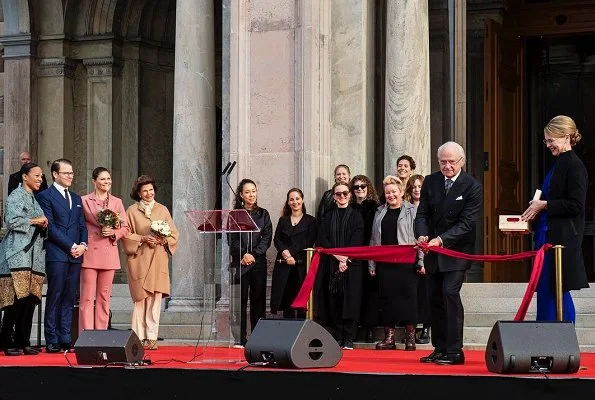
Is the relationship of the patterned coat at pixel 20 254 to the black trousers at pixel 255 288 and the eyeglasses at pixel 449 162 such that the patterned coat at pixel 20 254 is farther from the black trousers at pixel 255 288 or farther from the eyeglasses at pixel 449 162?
the eyeglasses at pixel 449 162

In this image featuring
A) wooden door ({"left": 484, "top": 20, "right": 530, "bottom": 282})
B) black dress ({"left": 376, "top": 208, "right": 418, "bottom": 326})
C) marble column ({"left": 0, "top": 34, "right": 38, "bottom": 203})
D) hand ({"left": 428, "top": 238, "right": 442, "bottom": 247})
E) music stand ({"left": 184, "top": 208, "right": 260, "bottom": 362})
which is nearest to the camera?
hand ({"left": 428, "top": 238, "right": 442, "bottom": 247})

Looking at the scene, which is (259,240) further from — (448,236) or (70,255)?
(448,236)

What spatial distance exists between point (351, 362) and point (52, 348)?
138 inches

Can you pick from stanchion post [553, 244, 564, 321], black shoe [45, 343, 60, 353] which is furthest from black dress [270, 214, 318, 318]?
stanchion post [553, 244, 564, 321]

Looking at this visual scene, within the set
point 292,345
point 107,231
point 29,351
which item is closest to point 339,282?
point 107,231

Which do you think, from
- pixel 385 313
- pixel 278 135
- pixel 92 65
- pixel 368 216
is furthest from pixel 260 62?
pixel 92 65

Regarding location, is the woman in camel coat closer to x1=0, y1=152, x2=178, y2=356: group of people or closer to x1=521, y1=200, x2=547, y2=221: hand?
x1=0, y1=152, x2=178, y2=356: group of people

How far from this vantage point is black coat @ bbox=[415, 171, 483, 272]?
437 inches

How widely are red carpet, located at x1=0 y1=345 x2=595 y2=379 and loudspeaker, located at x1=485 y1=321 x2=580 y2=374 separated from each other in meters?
0.12

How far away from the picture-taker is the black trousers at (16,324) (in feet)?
44.0

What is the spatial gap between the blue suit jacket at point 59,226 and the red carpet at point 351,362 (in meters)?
0.99

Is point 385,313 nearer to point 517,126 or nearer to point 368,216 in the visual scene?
point 368,216

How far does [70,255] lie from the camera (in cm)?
1379

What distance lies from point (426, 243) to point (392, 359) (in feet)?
4.90
